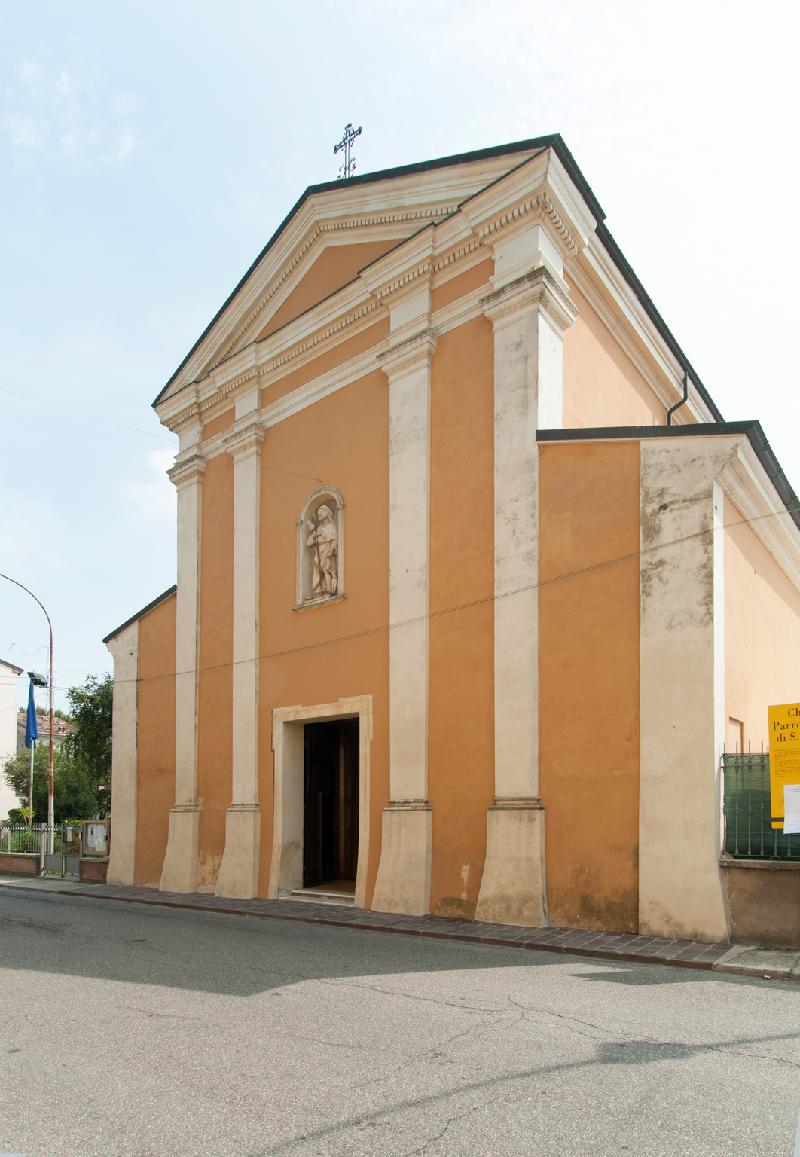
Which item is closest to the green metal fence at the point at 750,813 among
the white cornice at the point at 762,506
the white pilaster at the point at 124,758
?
the white cornice at the point at 762,506

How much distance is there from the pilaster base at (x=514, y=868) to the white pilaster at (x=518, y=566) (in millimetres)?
11

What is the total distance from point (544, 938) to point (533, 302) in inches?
292

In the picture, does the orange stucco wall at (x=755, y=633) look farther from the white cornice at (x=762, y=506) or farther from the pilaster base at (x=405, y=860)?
the pilaster base at (x=405, y=860)

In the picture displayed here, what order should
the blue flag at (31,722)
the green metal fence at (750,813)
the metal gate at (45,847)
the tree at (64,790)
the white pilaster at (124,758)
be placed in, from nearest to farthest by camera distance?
the green metal fence at (750,813), the white pilaster at (124,758), the metal gate at (45,847), the blue flag at (31,722), the tree at (64,790)

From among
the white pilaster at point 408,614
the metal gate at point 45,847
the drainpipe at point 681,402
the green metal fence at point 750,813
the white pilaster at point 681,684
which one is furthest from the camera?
the metal gate at point 45,847

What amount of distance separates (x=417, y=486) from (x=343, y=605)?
7.41 feet

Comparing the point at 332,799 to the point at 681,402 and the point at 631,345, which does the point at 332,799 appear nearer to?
the point at 631,345

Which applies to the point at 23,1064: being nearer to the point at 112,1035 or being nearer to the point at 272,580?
the point at 112,1035

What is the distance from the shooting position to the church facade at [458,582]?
10.5 m

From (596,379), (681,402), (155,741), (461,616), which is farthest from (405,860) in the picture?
(681,402)

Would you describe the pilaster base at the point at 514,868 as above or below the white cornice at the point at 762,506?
below

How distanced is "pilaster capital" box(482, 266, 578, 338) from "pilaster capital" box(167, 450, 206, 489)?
7595 mm

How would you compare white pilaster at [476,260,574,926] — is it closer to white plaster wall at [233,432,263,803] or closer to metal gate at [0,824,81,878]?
white plaster wall at [233,432,263,803]

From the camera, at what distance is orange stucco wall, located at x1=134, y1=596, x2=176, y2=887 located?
17.9 meters
